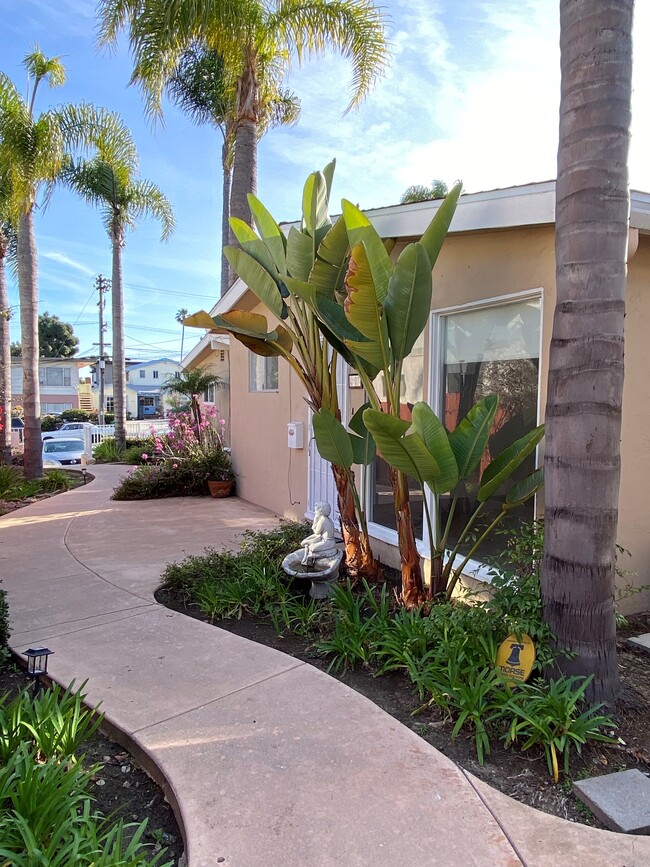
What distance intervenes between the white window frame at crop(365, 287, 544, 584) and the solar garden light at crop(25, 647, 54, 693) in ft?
9.77

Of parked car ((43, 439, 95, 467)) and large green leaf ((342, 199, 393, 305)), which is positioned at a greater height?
large green leaf ((342, 199, 393, 305))

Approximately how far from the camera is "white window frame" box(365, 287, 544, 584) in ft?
14.3

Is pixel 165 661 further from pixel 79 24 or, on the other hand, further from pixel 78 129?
pixel 78 129

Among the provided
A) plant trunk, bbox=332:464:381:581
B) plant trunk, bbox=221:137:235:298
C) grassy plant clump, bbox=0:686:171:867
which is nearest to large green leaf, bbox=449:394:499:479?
plant trunk, bbox=332:464:381:581

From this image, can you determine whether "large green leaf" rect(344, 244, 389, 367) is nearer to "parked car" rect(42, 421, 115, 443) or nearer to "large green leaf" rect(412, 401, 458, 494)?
"large green leaf" rect(412, 401, 458, 494)

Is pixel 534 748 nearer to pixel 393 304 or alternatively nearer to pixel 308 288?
pixel 393 304

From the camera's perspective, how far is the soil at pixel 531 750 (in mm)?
2619

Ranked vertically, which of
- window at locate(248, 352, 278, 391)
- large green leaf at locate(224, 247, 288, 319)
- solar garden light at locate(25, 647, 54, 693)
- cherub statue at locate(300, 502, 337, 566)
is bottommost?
solar garden light at locate(25, 647, 54, 693)

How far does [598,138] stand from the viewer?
2998 mm

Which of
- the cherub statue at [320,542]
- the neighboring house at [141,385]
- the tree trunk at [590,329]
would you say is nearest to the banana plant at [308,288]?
the cherub statue at [320,542]

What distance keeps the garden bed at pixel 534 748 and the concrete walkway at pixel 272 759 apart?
12cm

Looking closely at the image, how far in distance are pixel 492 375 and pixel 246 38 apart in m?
8.53

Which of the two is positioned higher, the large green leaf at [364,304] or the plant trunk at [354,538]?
the large green leaf at [364,304]

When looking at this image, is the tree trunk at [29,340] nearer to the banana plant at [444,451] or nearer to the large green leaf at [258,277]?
the large green leaf at [258,277]
